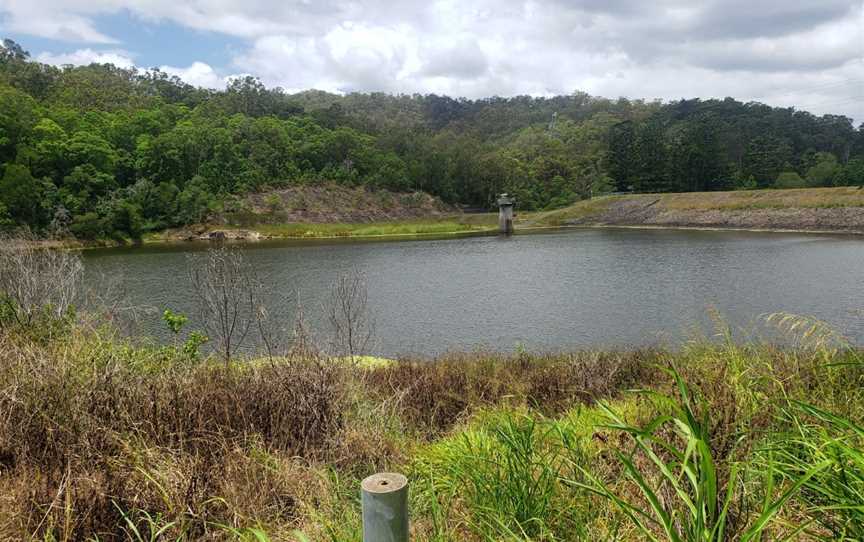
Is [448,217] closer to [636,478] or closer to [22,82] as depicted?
[22,82]

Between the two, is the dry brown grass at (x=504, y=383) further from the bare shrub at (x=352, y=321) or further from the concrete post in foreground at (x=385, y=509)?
the concrete post in foreground at (x=385, y=509)

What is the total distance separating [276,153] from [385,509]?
295ft

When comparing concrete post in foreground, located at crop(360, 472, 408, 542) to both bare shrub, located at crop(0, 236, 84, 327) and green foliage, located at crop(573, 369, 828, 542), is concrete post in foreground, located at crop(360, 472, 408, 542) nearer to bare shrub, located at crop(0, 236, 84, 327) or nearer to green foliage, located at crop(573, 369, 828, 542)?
green foliage, located at crop(573, 369, 828, 542)

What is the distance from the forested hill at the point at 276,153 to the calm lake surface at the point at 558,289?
23.7 meters

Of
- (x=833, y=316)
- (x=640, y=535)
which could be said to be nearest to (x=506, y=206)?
(x=833, y=316)

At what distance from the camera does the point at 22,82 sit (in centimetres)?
8088

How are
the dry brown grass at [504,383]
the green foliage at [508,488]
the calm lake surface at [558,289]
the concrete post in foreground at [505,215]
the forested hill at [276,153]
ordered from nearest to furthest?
1. the green foliage at [508,488]
2. the dry brown grass at [504,383]
3. the calm lake surface at [558,289]
4. the forested hill at [276,153]
5. the concrete post in foreground at [505,215]

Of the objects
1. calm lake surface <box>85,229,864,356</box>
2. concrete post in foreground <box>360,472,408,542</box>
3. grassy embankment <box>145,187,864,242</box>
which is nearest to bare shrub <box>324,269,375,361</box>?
calm lake surface <box>85,229,864,356</box>

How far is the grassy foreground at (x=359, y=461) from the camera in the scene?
2.57m

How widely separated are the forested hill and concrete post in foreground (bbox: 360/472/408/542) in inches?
2354

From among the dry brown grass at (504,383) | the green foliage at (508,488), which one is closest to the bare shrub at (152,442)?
Answer: the green foliage at (508,488)

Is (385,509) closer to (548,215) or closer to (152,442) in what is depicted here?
(152,442)

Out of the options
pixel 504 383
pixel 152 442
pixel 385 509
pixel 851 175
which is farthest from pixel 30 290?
pixel 851 175

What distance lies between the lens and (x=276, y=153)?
86.6 meters
